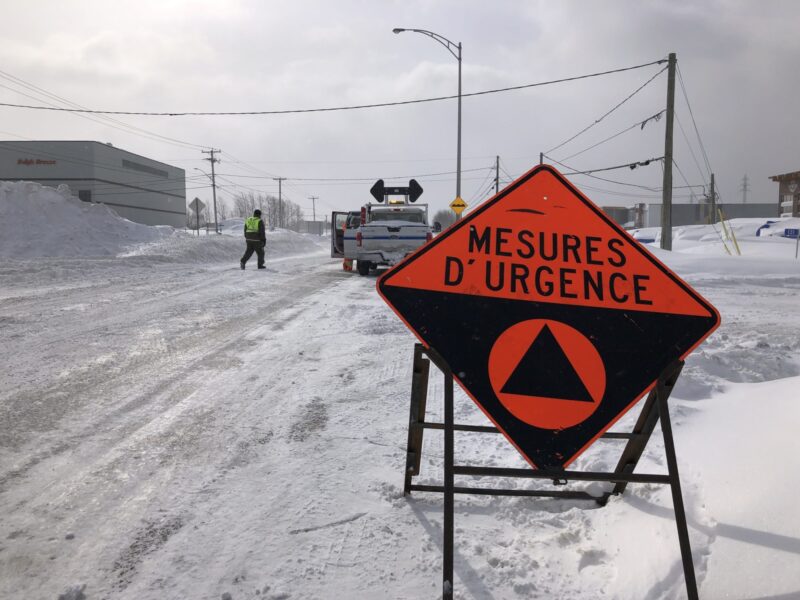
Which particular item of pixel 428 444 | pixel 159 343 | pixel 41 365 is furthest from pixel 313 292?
pixel 428 444

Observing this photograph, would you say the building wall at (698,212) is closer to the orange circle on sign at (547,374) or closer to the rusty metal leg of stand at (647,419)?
the rusty metal leg of stand at (647,419)

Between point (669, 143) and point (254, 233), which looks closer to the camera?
point (254, 233)

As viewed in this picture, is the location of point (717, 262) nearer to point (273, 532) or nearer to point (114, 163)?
point (273, 532)

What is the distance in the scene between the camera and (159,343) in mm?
6812

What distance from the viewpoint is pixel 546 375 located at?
2490mm

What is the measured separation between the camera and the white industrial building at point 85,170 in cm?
7281

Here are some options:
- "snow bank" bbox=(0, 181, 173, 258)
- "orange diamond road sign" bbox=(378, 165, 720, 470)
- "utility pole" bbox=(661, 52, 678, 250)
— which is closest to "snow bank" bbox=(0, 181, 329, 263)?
"snow bank" bbox=(0, 181, 173, 258)

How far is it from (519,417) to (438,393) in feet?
8.58

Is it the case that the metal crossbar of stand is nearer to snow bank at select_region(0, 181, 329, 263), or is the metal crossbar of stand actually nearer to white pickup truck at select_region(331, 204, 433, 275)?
white pickup truck at select_region(331, 204, 433, 275)

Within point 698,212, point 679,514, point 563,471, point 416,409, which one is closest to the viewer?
point 679,514

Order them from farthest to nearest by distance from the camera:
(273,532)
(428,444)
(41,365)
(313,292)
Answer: (313,292) < (41,365) < (428,444) < (273,532)

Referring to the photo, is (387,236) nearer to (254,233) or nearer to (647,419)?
(254,233)

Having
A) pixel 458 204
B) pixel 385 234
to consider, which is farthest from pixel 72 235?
pixel 458 204

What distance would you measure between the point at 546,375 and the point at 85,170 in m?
84.1
